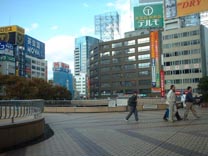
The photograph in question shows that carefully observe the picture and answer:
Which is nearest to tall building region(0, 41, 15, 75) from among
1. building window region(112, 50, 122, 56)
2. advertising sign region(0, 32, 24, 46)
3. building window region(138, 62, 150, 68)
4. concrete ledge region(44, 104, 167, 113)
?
advertising sign region(0, 32, 24, 46)

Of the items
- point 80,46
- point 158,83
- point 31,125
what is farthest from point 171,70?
point 80,46

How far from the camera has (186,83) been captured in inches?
3531

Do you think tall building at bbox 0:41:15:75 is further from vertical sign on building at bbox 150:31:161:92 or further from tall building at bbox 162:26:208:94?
tall building at bbox 162:26:208:94

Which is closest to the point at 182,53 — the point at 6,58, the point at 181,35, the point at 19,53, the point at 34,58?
the point at 181,35

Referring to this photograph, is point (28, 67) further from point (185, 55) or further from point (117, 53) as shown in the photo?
point (185, 55)

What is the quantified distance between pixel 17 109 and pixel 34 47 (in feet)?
364

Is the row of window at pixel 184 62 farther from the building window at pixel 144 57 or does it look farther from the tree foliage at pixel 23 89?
the tree foliage at pixel 23 89

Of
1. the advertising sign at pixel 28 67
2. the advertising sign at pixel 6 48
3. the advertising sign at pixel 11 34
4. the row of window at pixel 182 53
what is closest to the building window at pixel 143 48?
the row of window at pixel 182 53

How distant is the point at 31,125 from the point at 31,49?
4314 inches

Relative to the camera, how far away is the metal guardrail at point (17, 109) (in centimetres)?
961

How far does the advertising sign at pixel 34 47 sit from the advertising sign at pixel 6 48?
10.7m

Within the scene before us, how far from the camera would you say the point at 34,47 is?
389 ft

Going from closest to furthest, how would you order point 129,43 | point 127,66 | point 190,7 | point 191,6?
point 191,6
point 190,7
point 129,43
point 127,66

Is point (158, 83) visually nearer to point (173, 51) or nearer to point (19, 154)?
point (173, 51)
